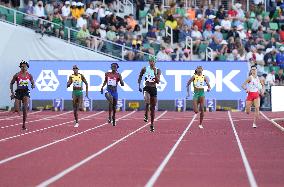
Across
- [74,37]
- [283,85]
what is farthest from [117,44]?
[283,85]

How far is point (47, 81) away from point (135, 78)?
3666 mm

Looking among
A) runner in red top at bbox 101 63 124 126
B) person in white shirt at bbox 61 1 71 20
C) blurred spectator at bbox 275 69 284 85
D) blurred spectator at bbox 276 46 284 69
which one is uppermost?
person in white shirt at bbox 61 1 71 20

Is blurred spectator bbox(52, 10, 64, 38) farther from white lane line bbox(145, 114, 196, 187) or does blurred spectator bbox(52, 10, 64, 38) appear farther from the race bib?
white lane line bbox(145, 114, 196, 187)

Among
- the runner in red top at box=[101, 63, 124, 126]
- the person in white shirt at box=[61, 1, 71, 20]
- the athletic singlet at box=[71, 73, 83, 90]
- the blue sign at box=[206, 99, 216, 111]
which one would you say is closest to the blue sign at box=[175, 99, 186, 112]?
the blue sign at box=[206, 99, 216, 111]

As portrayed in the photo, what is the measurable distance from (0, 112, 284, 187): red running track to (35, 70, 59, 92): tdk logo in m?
10.1

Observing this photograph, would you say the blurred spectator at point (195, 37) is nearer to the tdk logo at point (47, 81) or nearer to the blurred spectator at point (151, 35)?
the blurred spectator at point (151, 35)

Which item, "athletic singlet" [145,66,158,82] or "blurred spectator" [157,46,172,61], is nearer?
"athletic singlet" [145,66,158,82]

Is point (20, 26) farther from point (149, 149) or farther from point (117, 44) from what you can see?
point (149, 149)

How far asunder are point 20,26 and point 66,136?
56.6 feet

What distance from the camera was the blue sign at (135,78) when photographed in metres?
38.2

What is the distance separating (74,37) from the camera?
129ft

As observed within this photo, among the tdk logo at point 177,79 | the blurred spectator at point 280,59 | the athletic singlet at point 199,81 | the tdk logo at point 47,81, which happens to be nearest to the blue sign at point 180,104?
the tdk logo at point 177,79

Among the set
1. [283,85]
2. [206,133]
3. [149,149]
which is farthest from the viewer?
[283,85]

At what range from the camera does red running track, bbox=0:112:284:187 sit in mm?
12789
